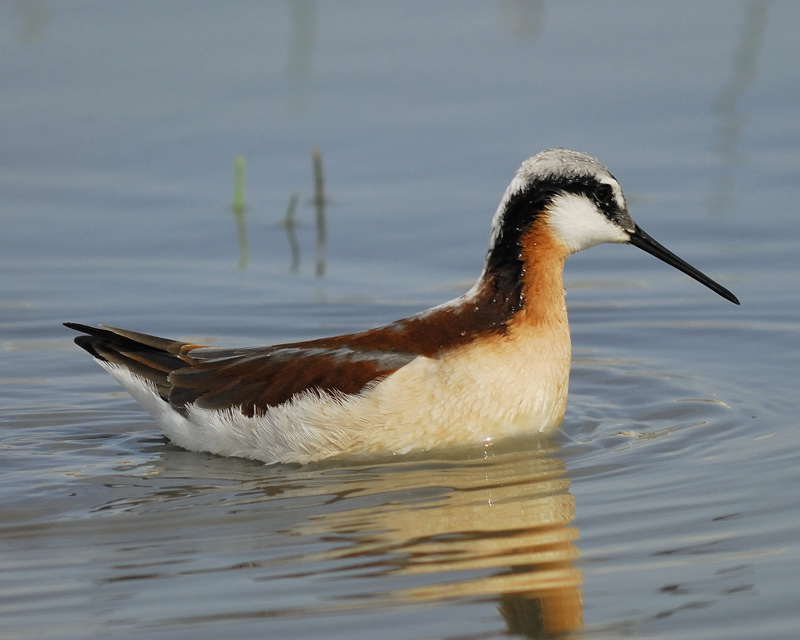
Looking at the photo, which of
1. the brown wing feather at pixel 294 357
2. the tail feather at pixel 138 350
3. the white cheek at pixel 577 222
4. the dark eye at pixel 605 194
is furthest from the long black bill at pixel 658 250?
the tail feather at pixel 138 350

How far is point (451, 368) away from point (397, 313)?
313cm

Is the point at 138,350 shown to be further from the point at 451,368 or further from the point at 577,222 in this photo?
the point at 577,222

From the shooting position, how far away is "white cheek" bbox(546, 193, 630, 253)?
8625 millimetres

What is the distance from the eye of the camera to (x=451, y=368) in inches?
326

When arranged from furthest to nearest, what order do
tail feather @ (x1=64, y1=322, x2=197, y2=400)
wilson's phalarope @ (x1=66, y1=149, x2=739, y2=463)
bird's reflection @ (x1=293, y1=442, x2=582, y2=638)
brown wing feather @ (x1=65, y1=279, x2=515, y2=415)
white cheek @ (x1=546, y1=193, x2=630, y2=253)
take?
tail feather @ (x1=64, y1=322, x2=197, y2=400) → white cheek @ (x1=546, y1=193, x2=630, y2=253) → brown wing feather @ (x1=65, y1=279, x2=515, y2=415) → wilson's phalarope @ (x1=66, y1=149, x2=739, y2=463) → bird's reflection @ (x1=293, y1=442, x2=582, y2=638)

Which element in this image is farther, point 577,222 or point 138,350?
point 138,350

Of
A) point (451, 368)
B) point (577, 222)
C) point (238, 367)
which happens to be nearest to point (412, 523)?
point (451, 368)

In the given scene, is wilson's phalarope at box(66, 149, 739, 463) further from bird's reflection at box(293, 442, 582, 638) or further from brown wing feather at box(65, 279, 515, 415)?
bird's reflection at box(293, 442, 582, 638)

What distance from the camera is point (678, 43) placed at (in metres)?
16.5

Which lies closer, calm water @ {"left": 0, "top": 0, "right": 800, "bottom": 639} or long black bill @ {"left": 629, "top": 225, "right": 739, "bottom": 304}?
calm water @ {"left": 0, "top": 0, "right": 800, "bottom": 639}

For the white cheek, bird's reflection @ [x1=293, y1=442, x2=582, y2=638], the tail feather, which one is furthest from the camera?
the tail feather

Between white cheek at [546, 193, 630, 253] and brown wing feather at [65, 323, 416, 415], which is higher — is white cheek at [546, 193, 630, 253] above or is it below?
above

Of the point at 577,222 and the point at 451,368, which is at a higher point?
the point at 577,222

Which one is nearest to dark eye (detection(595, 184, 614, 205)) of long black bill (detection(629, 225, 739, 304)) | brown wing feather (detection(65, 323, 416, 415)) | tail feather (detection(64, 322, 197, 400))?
long black bill (detection(629, 225, 739, 304))
